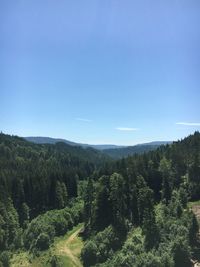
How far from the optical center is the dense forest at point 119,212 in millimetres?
89394

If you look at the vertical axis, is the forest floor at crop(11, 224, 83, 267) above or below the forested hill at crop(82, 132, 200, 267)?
below

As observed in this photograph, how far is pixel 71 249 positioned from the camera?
332 ft

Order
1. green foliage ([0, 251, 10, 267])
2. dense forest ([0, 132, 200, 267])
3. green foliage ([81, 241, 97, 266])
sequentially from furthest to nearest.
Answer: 1. green foliage ([81, 241, 97, 266])
2. green foliage ([0, 251, 10, 267])
3. dense forest ([0, 132, 200, 267])

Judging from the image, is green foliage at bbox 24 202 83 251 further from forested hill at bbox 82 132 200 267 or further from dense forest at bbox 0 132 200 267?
forested hill at bbox 82 132 200 267

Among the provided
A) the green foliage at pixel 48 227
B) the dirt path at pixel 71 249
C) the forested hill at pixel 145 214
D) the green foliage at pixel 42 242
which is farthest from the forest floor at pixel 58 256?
the forested hill at pixel 145 214

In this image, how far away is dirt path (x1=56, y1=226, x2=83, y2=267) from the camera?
312 ft

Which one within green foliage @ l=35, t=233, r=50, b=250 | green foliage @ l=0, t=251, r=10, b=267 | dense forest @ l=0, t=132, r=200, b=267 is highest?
dense forest @ l=0, t=132, r=200, b=267

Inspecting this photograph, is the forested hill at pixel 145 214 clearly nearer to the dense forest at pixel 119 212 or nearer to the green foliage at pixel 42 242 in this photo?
the dense forest at pixel 119 212

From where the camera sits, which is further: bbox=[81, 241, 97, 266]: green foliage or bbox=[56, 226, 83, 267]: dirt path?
bbox=[56, 226, 83, 267]: dirt path

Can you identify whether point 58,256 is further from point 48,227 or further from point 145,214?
point 145,214

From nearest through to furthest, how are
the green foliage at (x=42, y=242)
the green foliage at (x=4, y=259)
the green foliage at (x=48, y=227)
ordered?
the green foliage at (x=4, y=259), the green foliage at (x=42, y=242), the green foliage at (x=48, y=227)

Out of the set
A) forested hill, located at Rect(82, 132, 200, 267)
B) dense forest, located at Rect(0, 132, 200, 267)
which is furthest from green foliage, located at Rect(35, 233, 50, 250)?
forested hill, located at Rect(82, 132, 200, 267)

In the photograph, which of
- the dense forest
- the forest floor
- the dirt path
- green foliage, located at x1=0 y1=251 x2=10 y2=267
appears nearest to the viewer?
the dense forest

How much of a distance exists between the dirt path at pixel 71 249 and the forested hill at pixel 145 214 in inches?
90.7
